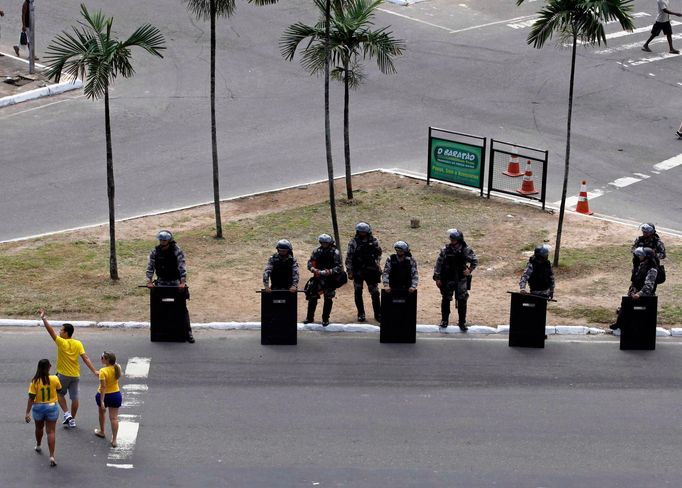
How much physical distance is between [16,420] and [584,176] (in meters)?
15.4

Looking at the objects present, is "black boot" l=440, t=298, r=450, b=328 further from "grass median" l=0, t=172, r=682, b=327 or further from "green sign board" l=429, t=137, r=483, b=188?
"green sign board" l=429, t=137, r=483, b=188

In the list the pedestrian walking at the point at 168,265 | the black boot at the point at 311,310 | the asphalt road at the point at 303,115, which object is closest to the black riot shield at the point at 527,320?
the black boot at the point at 311,310

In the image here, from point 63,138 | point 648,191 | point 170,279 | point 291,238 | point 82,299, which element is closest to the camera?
point 170,279

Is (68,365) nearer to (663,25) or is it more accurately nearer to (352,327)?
(352,327)

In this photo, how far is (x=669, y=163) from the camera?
28.8 metres

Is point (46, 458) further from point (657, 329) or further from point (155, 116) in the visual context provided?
point (155, 116)

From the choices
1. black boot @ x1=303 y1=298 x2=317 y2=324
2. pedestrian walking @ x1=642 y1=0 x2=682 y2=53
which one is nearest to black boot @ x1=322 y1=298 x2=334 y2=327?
black boot @ x1=303 y1=298 x2=317 y2=324

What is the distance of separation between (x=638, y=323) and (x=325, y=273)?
4.73 m

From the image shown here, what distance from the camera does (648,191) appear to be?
2741cm

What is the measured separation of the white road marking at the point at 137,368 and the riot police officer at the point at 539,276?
565cm

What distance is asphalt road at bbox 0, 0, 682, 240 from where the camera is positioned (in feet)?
88.6

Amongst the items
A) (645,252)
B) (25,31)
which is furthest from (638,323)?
(25,31)

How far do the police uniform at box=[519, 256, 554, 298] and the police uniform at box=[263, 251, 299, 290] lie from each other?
340cm

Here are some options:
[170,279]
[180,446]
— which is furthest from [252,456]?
[170,279]
